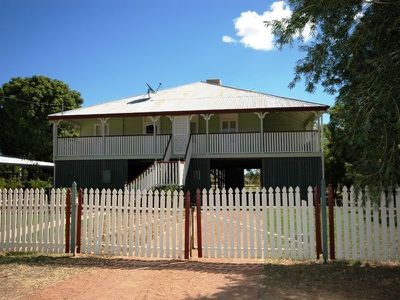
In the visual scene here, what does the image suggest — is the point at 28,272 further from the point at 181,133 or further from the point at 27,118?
the point at 27,118

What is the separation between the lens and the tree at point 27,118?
41.4 meters

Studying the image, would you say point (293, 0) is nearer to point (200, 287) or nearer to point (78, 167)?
point (200, 287)

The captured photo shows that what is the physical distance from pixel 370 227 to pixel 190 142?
51.2 ft

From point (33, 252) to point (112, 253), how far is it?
2016mm

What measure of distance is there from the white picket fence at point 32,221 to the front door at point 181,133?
1406cm

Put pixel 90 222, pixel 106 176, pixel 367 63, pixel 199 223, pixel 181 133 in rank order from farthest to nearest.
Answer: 1. pixel 106 176
2. pixel 181 133
3. pixel 90 222
4. pixel 199 223
5. pixel 367 63

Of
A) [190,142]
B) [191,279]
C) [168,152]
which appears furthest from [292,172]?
[191,279]

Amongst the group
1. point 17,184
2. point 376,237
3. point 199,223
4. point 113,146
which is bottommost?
point 376,237

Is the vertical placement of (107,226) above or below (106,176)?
below

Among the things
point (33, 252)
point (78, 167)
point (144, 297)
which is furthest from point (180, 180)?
point (144, 297)

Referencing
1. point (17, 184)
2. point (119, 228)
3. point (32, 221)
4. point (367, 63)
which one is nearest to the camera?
point (367, 63)

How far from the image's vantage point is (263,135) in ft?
73.2

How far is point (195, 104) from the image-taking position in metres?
24.4

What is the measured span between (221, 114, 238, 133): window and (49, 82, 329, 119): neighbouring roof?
3.48ft
